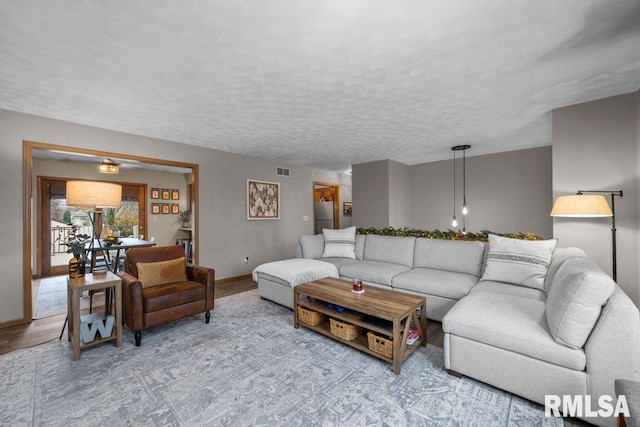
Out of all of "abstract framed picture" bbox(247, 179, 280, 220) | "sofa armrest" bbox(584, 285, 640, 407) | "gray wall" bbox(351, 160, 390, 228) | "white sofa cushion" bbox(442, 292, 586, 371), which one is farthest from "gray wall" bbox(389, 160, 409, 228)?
"sofa armrest" bbox(584, 285, 640, 407)

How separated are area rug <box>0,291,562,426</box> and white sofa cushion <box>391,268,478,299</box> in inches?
28.9

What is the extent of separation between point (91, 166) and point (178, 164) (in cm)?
300

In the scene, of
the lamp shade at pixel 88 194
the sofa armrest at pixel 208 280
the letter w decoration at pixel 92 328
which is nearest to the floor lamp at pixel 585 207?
the sofa armrest at pixel 208 280

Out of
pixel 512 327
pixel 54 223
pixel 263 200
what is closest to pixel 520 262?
pixel 512 327

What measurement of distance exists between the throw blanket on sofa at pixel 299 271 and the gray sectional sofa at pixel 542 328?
4.04ft

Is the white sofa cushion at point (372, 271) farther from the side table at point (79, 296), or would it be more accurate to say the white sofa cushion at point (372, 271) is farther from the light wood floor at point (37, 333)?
the side table at point (79, 296)

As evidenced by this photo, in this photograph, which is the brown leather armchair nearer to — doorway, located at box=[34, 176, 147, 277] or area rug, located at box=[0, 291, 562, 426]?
area rug, located at box=[0, 291, 562, 426]

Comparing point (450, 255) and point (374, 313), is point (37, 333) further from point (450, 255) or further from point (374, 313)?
point (450, 255)

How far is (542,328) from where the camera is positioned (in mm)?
1763

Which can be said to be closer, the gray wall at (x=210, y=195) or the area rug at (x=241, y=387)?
the area rug at (x=241, y=387)

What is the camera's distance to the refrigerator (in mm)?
7453

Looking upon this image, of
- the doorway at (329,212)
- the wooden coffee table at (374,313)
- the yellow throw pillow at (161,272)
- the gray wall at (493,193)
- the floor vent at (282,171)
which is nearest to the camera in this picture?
the wooden coffee table at (374,313)

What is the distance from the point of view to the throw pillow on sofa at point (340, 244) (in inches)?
170

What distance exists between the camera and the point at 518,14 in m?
1.63
